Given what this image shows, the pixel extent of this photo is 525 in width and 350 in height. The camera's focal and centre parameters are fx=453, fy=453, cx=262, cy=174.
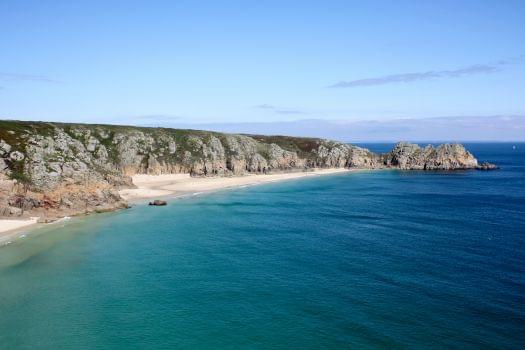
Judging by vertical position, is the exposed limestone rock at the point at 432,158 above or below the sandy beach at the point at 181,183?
above

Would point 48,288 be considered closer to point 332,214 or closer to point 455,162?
point 332,214

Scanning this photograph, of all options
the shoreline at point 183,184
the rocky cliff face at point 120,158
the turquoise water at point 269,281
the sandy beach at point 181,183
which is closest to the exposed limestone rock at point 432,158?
the rocky cliff face at point 120,158

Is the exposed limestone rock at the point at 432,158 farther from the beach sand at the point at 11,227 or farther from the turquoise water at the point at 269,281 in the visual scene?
the beach sand at the point at 11,227

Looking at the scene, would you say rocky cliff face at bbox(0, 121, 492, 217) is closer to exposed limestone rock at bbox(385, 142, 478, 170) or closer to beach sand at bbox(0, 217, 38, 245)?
exposed limestone rock at bbox(385, 142, 478, 170)

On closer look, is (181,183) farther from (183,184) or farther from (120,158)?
(120,158)

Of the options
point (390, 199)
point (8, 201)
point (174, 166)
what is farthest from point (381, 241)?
point (174, 166)

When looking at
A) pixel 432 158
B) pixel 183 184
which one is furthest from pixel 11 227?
pixel 432 158
